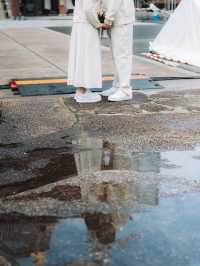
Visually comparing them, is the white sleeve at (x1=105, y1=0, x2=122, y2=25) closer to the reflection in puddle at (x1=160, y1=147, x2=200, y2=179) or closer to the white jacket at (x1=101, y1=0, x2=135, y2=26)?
the white jacket at (x1=101, y1=0, x2=135, y2=26)

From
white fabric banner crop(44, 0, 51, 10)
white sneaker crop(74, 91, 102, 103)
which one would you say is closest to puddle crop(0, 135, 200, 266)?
white sneaker crop(74, 91, 102, 103)

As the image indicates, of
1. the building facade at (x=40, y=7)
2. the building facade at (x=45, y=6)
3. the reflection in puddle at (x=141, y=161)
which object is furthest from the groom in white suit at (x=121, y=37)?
the building facade at (x=40, y=7)

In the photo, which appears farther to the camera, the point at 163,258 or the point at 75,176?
the point at 75,176

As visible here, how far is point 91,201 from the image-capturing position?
Answer: 4094 mm

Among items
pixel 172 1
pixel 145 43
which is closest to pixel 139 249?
pixel 145 43

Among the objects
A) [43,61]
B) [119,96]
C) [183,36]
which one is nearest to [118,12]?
[119,96]

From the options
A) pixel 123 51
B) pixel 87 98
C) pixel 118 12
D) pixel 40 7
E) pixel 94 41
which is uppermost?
pixel 118 12

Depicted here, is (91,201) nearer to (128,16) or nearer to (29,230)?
(29,230)

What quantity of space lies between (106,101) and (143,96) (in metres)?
0.62

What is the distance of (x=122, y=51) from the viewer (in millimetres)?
7473

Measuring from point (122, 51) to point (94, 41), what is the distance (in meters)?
0.41

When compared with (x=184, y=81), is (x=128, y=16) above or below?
above

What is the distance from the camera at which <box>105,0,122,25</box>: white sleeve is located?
7.09 meters

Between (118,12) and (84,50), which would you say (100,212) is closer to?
(84,50)
